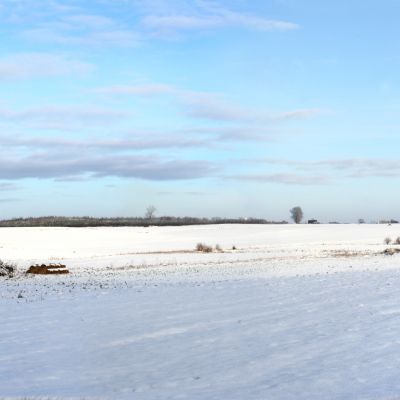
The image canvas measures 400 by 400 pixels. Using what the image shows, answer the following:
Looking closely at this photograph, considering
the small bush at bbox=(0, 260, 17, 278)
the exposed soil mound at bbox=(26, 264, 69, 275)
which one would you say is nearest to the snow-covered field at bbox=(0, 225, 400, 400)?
the small bush at bbox=(0, 260, 17, 278)

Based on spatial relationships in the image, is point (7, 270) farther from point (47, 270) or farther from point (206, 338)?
point (206, 338)

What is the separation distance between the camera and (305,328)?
1556 cm

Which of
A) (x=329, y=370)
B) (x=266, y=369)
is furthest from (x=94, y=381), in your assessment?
(x=329, y=370)

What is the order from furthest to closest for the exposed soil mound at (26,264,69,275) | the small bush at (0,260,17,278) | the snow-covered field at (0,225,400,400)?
the exposed soil mound at (26,264,69,275), the small bush at (0,260,17,278), the snow-covered field at (0,225,400,400)

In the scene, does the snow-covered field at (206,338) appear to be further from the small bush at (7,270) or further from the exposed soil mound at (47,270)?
the exposed soil mound at (47,270)

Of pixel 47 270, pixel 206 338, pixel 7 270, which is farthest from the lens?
pixel 47 270

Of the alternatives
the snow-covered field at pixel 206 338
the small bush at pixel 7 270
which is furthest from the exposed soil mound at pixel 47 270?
the snow-covered field at pixel 206 338

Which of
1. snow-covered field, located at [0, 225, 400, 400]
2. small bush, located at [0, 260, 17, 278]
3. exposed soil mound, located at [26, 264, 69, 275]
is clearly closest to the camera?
snow-covered field, located at [0, 225, 400, 400]

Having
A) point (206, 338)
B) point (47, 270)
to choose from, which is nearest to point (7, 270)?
point (47, 270)

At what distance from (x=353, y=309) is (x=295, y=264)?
20819mm

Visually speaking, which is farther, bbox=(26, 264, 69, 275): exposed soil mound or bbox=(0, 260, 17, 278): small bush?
bbox=(26, 264, 69, 275): exposed soil mound

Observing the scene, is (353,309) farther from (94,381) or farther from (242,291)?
(94,381)

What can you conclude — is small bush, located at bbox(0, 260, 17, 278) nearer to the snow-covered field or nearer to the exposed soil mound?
the exposed soil mound

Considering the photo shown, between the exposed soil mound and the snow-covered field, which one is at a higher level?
the snow-covered field
